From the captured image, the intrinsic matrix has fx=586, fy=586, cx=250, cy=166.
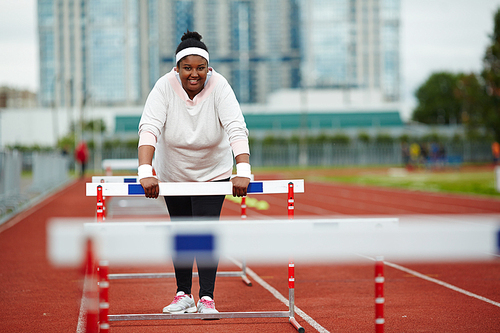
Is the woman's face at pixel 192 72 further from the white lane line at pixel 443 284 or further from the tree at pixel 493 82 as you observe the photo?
the tree at pixel 493 82

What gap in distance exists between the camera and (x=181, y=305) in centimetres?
485

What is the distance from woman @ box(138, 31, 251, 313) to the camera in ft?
14.0

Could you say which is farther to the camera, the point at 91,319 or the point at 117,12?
the point at 117,12

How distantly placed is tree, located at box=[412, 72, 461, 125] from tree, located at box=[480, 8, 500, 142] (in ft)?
213

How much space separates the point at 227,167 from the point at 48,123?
70.9 m

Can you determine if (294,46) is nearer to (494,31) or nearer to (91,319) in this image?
(494,31)

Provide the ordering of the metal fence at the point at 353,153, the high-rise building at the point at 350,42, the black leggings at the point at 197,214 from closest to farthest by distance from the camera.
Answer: the black leggings at the point at 197,214, the metal fence at the point at 353,153, the high-rise building at the point at 350,42

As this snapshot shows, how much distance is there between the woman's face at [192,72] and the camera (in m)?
4.30

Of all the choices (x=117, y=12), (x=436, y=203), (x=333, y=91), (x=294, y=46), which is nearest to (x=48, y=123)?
(x=117, y=12)

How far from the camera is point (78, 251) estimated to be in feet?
10.8

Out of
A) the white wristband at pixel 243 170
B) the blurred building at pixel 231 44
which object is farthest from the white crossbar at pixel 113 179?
the blurred building at pixel 231 44

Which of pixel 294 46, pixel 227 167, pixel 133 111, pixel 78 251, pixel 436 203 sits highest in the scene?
pixel 294 46

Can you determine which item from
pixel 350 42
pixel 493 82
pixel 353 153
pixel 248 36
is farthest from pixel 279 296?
pixel 248 36

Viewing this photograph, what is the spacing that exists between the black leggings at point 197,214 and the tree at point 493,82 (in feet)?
75.1
